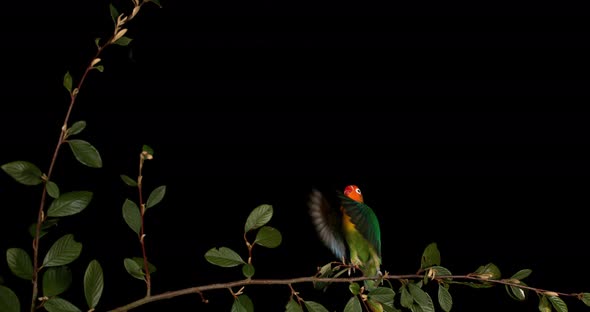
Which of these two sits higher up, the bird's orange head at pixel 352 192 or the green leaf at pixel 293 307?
the bird's orange head at pixel 352 192

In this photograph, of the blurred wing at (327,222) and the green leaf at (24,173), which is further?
the blurred wing at (327,222)

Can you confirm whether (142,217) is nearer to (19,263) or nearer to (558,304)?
(19,263)

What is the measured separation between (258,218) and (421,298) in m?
0.23

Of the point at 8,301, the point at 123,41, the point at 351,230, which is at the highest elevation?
the point at 123,41

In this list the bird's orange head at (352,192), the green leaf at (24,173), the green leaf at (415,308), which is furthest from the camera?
the bird's orange head at (352,192)

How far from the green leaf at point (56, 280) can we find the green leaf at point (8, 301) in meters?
0.03

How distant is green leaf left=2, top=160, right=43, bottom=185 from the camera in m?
0.59

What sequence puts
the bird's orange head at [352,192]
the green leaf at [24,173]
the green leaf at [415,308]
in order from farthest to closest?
the bird's orange head at [352,192]
the green leaf at [415,308]
the green leaf at [24,173]

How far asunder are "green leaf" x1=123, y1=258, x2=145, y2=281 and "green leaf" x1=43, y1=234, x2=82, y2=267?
6cm

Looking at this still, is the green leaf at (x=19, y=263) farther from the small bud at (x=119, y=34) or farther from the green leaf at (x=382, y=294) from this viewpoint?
the green leaf at (x=382, y=294)

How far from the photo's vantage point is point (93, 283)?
0.62 metres

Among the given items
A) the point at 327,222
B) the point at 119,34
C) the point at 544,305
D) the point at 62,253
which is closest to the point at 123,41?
the point at 119,34

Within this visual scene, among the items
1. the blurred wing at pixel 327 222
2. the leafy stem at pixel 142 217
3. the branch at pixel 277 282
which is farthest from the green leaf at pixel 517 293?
the leafy stem at pixel 142 217

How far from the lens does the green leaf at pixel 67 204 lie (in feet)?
2.03
